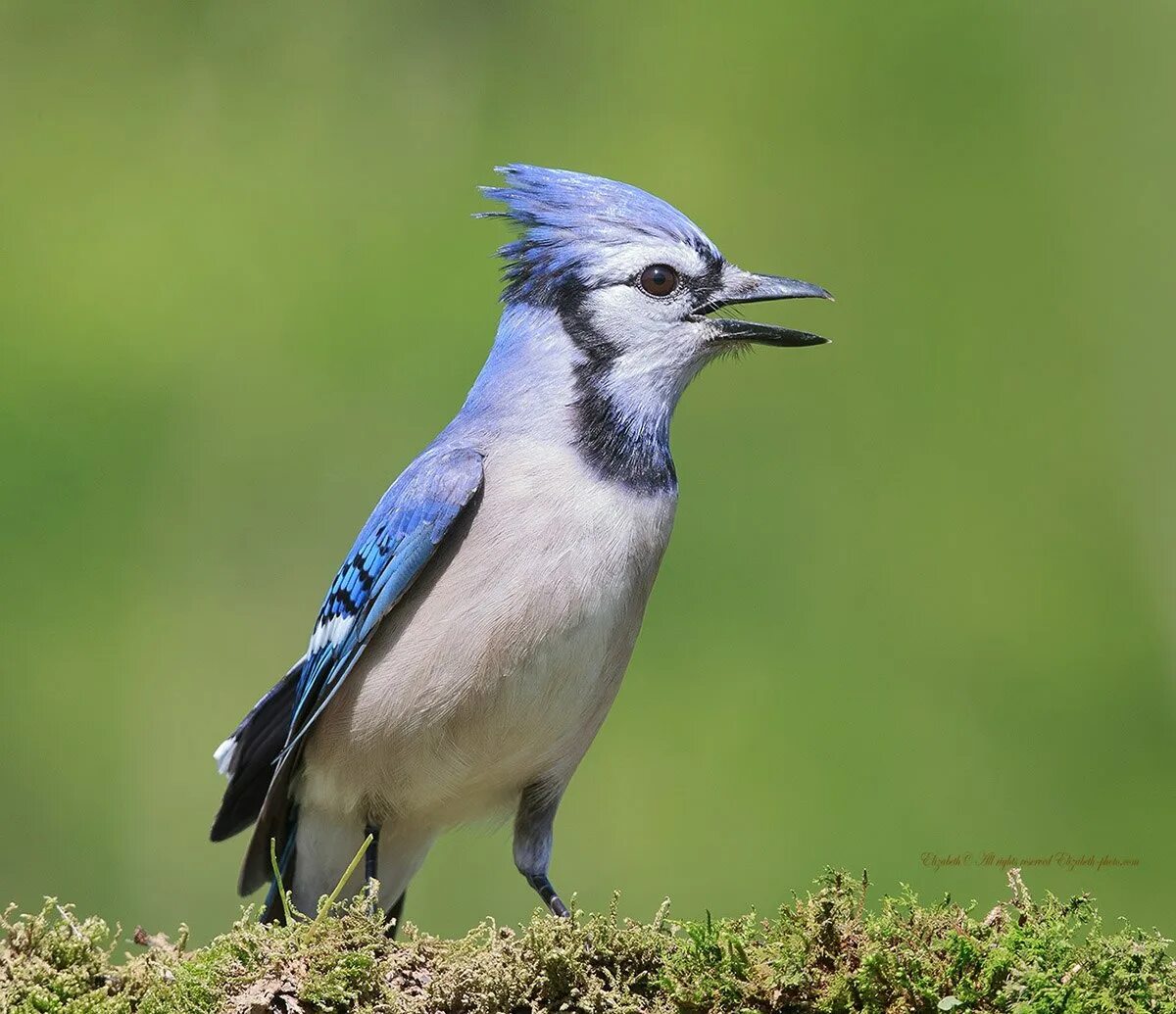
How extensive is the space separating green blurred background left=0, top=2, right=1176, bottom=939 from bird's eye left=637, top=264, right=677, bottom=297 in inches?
96.1

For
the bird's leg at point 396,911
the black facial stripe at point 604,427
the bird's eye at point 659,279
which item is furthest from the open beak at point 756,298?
the bird's leg at point 396,911

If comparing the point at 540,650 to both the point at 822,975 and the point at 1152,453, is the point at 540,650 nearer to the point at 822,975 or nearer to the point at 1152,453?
the point at 822,975

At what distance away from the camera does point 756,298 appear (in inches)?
148

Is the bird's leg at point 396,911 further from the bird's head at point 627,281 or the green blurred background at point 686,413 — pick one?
the bird's head at point 627,281

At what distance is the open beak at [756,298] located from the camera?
364 cm

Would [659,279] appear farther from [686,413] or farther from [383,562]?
[686,413]

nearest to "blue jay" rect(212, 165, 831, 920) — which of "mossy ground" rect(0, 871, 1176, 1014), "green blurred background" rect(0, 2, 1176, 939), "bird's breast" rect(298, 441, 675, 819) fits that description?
"bird's breast" rect(298, 441, 675, 819)

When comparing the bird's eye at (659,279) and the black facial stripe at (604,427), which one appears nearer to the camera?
the black facial stripe at (604,427)

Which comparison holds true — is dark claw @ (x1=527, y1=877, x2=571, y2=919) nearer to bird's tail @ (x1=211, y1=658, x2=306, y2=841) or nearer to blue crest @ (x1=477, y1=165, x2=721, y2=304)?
bird's tail @ (x1=211, y1=658, x2=306, y2=841)

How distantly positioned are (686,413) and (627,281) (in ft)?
9.32

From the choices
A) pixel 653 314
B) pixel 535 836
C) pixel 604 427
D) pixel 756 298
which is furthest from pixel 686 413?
pixel 535 836

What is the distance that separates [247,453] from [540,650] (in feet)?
11.9

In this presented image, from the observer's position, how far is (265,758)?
3.81 metres

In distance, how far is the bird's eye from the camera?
370 centimetres
